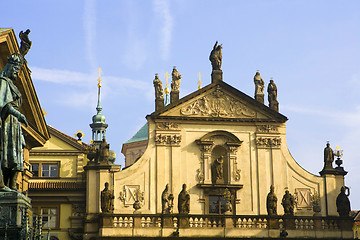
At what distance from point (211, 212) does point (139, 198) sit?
13.0ft

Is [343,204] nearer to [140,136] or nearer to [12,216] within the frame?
[140,136]

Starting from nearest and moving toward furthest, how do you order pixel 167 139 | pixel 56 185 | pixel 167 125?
1. pixel 167 139
2. pixel 167 125
3. pixel 56 185

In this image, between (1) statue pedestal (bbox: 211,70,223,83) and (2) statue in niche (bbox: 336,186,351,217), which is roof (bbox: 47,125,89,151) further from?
(2) statue in niche (bbox: 336,186,351,217)

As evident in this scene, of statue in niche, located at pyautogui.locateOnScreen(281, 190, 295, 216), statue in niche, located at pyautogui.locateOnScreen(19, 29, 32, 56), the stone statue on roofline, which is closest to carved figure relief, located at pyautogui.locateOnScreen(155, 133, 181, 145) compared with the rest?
statue in niche, located at pyautogui.locateOnScreen(281, 190, 295, 216)

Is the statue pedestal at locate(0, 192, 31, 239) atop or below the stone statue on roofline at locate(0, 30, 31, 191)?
below

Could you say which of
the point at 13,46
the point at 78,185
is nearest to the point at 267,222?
the point at 78,185

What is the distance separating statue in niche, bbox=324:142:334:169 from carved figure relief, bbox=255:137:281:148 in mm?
2607

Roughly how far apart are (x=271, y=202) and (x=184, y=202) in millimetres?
4562

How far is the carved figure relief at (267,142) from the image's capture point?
129 feet

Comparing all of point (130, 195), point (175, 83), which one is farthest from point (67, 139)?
point (175, 83)

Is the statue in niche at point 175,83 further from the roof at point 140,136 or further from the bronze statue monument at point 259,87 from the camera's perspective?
the roof at point 140,136

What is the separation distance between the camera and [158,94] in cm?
3912

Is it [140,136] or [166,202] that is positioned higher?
[140,136]

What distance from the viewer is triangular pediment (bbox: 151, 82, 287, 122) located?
128 feet
